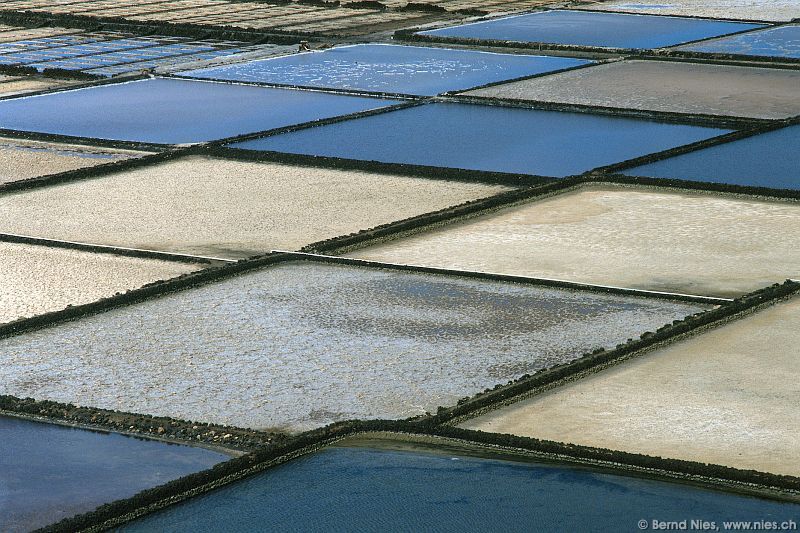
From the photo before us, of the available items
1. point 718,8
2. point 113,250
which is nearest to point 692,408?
point 113,250

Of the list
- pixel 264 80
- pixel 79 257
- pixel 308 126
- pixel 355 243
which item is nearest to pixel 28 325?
pixel 79 257

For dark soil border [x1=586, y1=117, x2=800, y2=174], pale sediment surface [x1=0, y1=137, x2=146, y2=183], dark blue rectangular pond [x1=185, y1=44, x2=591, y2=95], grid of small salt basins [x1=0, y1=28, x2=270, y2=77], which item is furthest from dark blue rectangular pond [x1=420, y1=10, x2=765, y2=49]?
pale sediment surface [x1=0, y1=137, x2=146, y2=183]

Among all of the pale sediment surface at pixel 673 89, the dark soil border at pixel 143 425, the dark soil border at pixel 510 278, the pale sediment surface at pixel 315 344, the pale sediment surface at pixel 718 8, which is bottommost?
the dark soil border at pixel 143 425

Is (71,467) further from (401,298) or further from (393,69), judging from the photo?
(393,69)

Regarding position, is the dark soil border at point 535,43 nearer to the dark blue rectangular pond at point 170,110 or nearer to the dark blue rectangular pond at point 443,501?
→ the dark blue rectangular pond at point 170,110

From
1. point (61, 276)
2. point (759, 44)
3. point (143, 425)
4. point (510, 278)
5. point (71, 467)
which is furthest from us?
point (759, 44)

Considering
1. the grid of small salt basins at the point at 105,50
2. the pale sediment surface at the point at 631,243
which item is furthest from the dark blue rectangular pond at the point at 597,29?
the pale sediment surface at the point at 631,243

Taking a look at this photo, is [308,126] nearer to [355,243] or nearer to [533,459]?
[355,243]

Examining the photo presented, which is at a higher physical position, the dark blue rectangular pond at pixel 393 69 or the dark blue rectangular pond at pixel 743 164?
the dark blue rectangular pond at pixel 393 69
